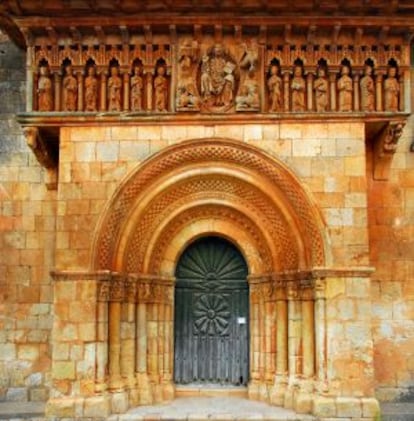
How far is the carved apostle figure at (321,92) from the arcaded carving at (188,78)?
67.4 inches

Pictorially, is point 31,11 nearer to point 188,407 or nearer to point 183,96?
point 183,96

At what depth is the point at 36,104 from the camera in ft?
29.9

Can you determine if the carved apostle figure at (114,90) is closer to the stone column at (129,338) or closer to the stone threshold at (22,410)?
the stone column at (129,338)

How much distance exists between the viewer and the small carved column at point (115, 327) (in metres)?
8.89

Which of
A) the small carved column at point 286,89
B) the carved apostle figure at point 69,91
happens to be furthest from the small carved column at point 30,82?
the small carved column at point 286,89

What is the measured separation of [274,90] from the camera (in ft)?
29.6

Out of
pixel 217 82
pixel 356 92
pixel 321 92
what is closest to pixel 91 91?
pixel 217 82

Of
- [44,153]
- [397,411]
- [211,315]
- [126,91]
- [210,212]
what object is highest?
[126,91]

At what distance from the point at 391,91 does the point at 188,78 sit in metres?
2.94

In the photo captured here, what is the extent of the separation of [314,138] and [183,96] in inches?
77.5

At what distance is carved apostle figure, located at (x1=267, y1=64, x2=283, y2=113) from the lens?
9.02 metres

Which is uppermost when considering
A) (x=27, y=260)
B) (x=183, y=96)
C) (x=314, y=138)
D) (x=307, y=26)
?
(x=307, y=26)

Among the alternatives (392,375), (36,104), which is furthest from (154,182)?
(392,375)

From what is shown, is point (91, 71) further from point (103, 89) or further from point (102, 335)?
point (102, 335)
